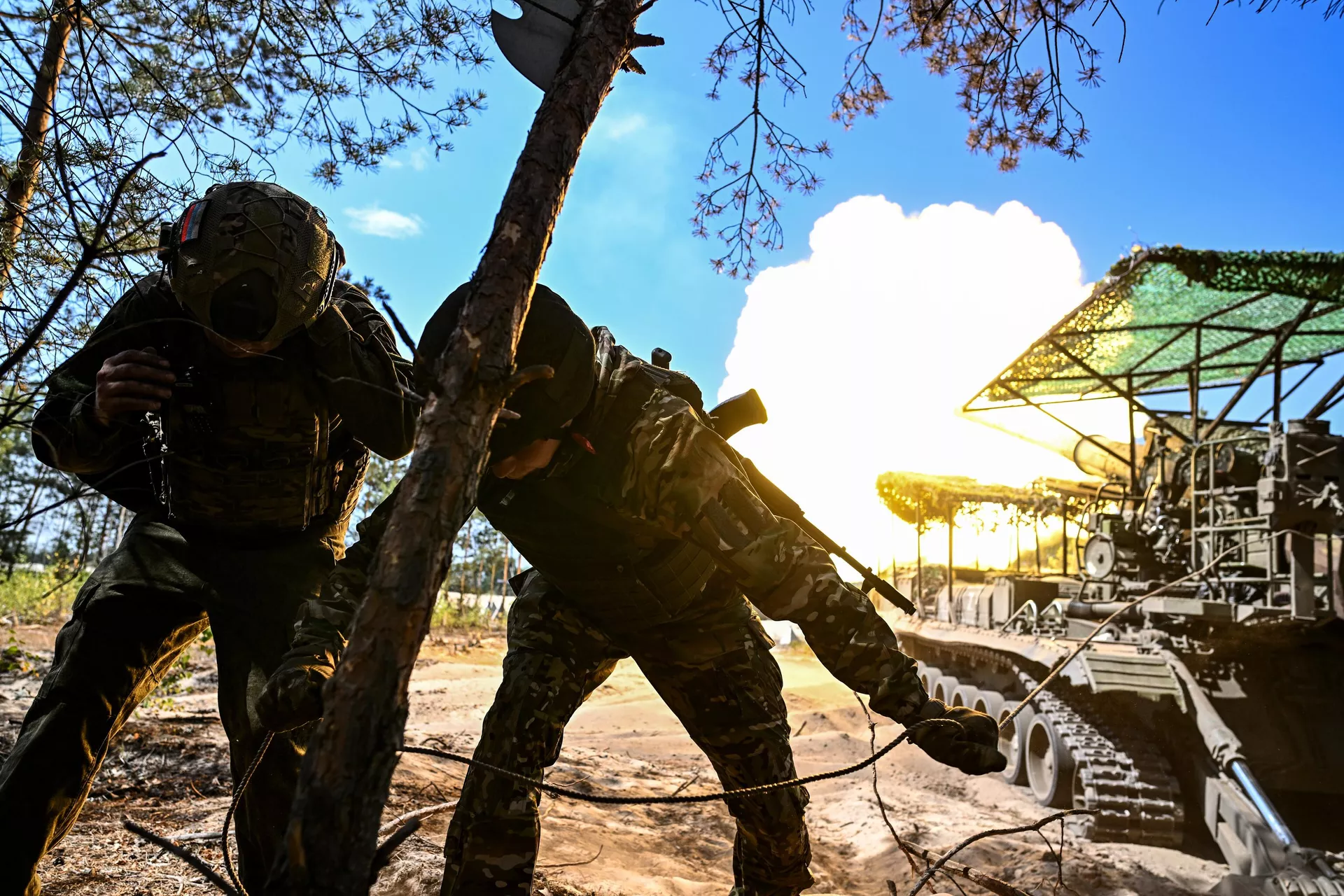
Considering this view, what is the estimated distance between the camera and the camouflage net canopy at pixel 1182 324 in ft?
23.5

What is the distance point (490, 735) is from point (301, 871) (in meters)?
1.47

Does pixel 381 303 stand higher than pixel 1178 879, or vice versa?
pixel 381 303

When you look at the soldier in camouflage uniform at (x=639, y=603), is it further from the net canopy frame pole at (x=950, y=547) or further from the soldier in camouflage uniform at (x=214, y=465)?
the net canopy frame pole at (x=950, y=547)

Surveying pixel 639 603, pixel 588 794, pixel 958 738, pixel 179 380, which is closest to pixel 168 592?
pixel 179 380

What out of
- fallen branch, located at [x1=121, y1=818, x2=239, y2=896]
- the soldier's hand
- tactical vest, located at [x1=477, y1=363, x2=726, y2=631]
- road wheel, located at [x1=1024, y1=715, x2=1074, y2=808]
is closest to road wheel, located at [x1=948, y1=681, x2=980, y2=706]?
road wheel, located at [x1=1024, y1=715, x2=1074, y2=808]

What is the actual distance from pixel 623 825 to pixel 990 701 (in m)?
5.27

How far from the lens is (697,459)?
2.43 m

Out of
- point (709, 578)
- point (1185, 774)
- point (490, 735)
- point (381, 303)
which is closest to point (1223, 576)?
point (1185, 774)

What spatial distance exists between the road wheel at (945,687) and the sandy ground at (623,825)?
1.23 m

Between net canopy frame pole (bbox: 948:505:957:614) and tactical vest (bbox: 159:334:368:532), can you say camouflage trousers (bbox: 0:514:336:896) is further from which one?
net canopy frame pole (bbox: 948:505:957:614)

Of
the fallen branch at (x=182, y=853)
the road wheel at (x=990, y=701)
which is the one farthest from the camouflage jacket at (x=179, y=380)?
the road wheel at (x=990, y=701)

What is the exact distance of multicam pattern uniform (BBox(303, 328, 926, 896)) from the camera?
231 cm

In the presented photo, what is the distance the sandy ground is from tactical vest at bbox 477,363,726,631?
1468 mm

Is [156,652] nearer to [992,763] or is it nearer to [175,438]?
[175,438]
